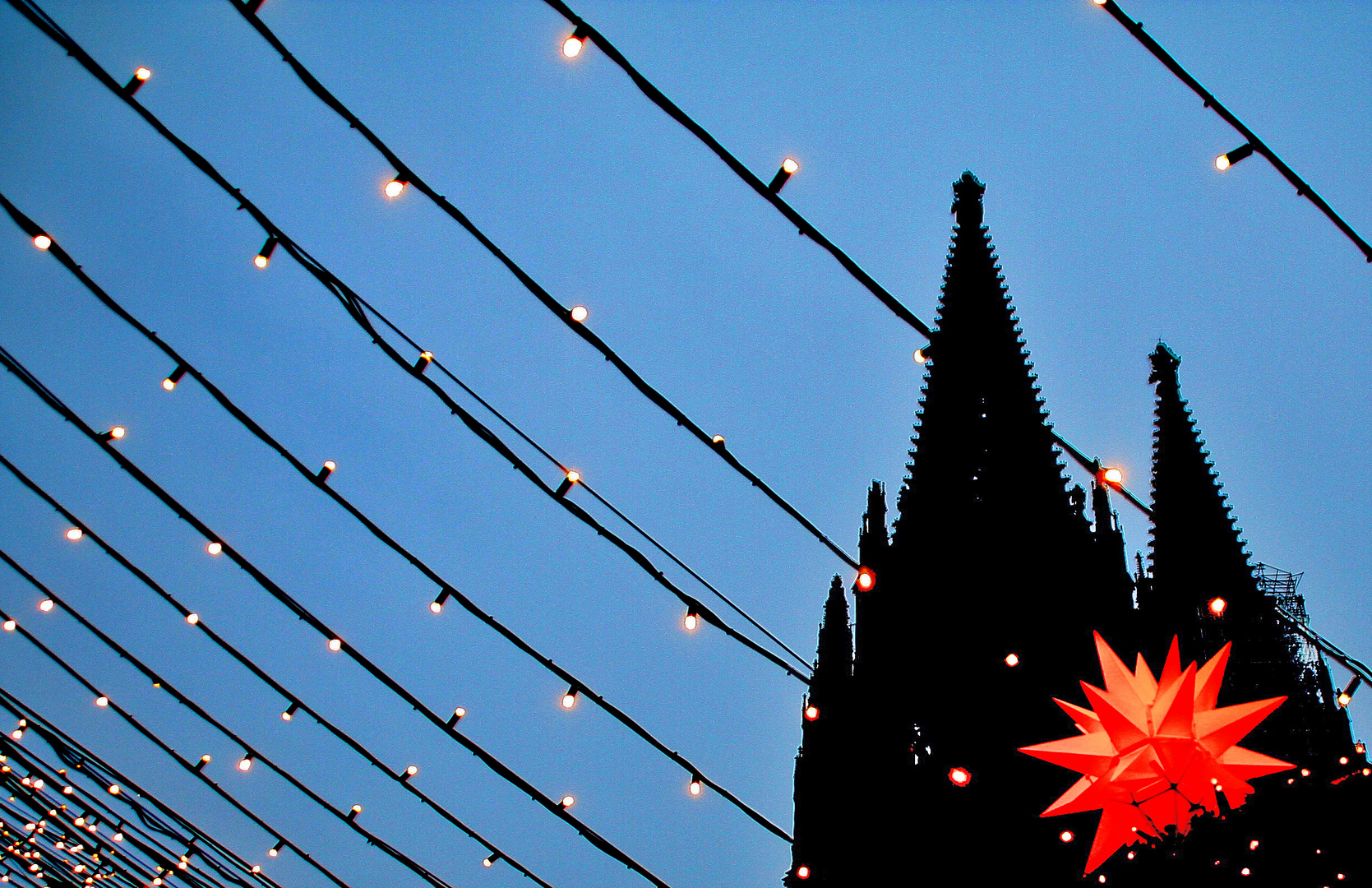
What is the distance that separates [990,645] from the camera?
18.5 m

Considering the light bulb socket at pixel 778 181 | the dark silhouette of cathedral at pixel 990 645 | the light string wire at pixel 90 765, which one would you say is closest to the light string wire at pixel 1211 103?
the light bulb socket at pixel 778 181

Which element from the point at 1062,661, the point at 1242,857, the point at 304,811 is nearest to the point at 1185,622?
the point at 1062,661

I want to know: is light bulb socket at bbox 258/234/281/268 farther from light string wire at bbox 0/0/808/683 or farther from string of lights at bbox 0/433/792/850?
string of lights at bbox 0/433/792/850

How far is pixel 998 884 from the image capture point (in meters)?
15.4

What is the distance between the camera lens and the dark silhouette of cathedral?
16.0 metres

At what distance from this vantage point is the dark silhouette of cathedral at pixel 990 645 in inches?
631

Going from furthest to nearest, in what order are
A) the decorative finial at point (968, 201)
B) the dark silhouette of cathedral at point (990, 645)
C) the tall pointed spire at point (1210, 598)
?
the decorative finial at point (968, 201)
the tall pointed spire at point (1210, 598)
the dark silhouette of cathedral at point (990, 645)

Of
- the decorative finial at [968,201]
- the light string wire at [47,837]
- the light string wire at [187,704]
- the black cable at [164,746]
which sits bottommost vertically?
the light string wire at [47,837]

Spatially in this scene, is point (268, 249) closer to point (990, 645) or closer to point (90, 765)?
point (90, 765)

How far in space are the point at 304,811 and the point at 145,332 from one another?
53.2 metres


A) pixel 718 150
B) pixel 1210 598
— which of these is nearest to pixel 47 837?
pixel 718 150

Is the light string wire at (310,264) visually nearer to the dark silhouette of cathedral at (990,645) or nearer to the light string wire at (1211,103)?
the light string wire at (1211,103)

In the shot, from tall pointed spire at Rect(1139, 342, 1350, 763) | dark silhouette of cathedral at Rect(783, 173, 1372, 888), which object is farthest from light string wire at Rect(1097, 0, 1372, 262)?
tall pointed spire at Rect(1139, 342, 1350, 763)

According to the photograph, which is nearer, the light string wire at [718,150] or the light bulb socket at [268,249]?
the light string wire at [718,150]
